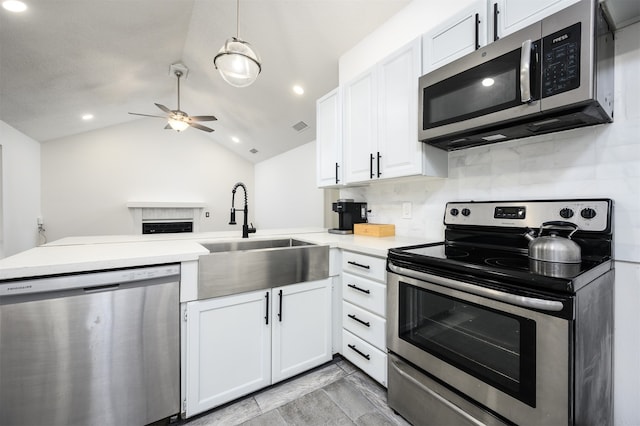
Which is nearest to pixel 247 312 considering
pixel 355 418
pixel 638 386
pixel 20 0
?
pixel 355 418

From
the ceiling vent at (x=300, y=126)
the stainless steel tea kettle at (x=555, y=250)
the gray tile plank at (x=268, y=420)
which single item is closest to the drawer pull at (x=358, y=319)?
the gray tile plank at (x=268, y=420)

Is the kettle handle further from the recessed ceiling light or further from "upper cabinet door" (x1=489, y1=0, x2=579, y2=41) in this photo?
the recessed ceiling light

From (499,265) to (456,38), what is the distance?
1.23m

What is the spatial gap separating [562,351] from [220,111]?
220 inches

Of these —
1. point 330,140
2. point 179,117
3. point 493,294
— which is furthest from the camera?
point 179,117

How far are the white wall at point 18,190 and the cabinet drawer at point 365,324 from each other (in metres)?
4.90

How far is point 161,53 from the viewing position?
349 cm

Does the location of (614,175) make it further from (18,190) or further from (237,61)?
(18,190)

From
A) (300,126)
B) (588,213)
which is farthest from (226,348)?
(300,126)

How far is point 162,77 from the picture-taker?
4262mm

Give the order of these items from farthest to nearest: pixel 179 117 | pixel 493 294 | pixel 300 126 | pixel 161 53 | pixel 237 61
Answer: pixel 300 126 → pixel 179 117 → pixel 161 53 → pixel 237 61 → pixel 493 294

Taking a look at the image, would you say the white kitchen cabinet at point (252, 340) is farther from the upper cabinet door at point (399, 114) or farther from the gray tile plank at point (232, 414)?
the upper cabinet door at point (399, 114)

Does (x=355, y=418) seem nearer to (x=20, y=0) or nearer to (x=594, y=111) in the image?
(x=594, y=111)

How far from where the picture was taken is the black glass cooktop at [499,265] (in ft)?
2.78
